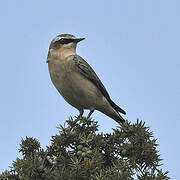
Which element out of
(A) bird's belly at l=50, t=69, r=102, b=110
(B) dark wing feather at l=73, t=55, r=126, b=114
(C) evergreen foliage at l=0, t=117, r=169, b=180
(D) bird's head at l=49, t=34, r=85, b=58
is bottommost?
(C) evergreen foliage at l=0, t=117, r=169, b=180

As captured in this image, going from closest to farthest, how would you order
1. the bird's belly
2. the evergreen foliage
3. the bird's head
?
1. the evergreen foliage
2. the bird's belly
3. the bird's head

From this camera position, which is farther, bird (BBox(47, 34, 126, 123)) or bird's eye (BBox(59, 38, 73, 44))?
bird's eye (BBox(59, 38, 73, 44))

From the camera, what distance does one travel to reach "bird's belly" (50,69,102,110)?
9930 millimetres

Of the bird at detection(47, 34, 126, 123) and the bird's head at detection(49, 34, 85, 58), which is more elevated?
the bird's head at detection(49, 34, 85, 58)

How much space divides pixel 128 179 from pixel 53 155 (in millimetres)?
1428

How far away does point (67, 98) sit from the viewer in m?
10.2

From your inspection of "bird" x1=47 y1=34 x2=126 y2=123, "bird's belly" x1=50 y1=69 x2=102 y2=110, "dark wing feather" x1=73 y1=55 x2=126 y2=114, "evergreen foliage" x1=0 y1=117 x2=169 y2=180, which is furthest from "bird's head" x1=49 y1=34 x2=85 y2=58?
"evergreen foliage" x1=0 y1=117 x2=169 y2=180

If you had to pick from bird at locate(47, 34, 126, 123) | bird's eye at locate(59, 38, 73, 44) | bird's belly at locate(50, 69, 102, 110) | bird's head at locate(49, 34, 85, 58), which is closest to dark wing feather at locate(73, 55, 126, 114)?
bird at locate(47, 34, 126, 123)

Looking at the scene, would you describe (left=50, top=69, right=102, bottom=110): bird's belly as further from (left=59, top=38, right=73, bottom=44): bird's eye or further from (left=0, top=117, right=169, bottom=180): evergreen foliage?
(left=0, top=117, right=169, bottom=180): evergreen foliage

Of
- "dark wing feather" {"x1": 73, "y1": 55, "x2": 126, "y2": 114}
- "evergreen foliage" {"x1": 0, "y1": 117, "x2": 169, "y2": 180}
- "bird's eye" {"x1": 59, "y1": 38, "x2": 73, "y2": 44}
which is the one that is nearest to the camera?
"evergreen foliage" {"x1": 0, "y1": 117, "x2": 169, "y2": 180}

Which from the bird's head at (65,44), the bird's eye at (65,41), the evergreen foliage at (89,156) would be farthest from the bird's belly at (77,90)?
the evergreen foliage at (89,156)

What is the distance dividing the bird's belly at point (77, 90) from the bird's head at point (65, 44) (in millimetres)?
919

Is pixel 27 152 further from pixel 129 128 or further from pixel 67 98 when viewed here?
pixel 67 98

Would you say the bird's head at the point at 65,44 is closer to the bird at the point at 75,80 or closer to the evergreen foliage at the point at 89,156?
the bird at the point at 75,80
